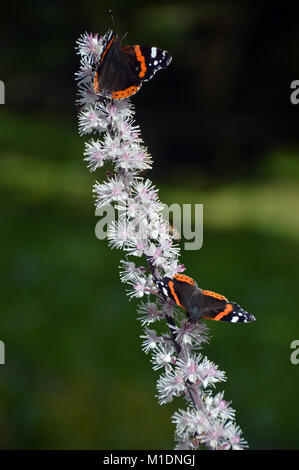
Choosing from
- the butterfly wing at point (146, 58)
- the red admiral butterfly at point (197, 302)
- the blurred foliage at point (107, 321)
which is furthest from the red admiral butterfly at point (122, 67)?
the blurred foliage at point (107, 321)

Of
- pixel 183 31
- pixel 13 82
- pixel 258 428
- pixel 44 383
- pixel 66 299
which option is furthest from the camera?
pixel 13 82

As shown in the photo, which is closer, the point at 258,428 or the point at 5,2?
the point at 258,428

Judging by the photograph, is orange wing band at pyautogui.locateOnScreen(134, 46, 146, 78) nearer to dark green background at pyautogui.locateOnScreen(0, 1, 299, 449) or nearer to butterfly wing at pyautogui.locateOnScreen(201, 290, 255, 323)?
butterfly wing at pyautogui.locateOnScreen(201, 290, 255, 323)

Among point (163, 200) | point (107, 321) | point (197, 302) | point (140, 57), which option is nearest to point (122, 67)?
point (140, 57)

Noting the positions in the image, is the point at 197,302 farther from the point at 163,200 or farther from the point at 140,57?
the point at 163,200

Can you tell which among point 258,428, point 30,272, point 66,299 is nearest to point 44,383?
point 258,428

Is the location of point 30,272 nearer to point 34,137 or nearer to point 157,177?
point 157,177
